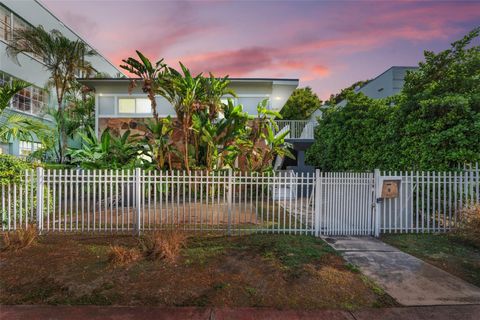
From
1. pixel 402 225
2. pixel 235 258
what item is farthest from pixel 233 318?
pixel 402 225

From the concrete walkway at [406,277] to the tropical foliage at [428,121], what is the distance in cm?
A: 359

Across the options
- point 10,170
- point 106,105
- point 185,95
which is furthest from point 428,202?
point 106,105

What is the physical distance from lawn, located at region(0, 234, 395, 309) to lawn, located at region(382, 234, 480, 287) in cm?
185

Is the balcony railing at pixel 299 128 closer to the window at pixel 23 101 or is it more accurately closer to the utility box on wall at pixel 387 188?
the utility box on wall at pixel 387 188

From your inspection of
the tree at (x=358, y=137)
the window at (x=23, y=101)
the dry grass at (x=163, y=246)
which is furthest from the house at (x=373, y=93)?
the window at (x=23, y=101)

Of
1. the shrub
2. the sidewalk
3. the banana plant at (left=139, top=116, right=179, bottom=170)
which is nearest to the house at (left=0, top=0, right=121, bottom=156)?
the banana plant at (left=139, top=116, right=179, bottom=170)

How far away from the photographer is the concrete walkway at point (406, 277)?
367cm

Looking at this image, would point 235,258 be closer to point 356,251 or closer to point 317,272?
point 317,272

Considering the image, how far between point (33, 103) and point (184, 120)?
13088 mm

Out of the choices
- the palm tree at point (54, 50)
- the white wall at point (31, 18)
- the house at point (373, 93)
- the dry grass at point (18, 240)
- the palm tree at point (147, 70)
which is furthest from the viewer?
the house at point (373, 93)

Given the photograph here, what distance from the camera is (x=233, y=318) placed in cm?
313

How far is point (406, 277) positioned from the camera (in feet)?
14.1

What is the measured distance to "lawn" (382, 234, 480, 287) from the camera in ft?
15.0

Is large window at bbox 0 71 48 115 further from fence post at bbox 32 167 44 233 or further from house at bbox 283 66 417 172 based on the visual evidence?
house at bbox 283 66 417 172
